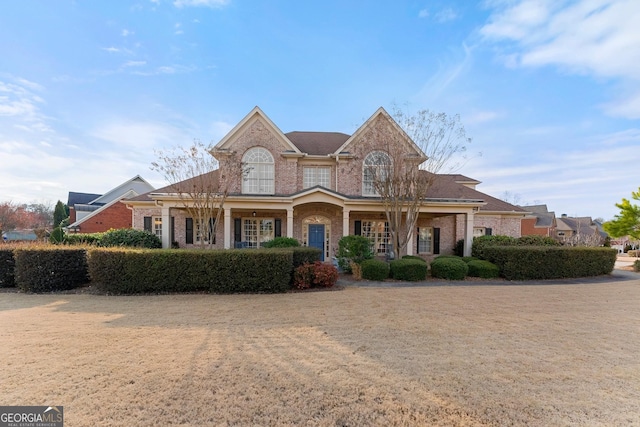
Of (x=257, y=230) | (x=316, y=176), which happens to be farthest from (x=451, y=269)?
(x=257, y=230)

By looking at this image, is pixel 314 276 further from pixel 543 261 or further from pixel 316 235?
pixel 543 261

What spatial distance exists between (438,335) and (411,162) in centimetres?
1090

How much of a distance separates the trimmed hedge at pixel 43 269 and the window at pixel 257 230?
8118mm

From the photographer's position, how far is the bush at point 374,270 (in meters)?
11.4

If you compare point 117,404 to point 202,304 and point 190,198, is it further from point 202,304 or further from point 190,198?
point 190,198

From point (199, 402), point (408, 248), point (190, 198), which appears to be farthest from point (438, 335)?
point (190, 198)

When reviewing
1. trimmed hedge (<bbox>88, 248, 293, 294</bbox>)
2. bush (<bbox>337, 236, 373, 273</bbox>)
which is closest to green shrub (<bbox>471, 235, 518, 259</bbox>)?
bush (<bbox>337, 236, 373, 273</bbox>)

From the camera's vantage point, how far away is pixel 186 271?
29.0 feet

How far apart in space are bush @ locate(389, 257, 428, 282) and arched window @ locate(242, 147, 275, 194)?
835 cm

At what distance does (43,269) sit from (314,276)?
8.97 meters

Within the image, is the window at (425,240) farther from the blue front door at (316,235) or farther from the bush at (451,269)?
the blue front door at (316,235)

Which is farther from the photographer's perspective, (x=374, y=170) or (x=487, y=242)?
(x=487, y=242)

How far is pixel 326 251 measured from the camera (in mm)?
16516

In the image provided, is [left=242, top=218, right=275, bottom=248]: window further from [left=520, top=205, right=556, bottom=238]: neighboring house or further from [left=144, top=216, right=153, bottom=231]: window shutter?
[left=520, top=205, right=556, bottom=238]: neighboring house
